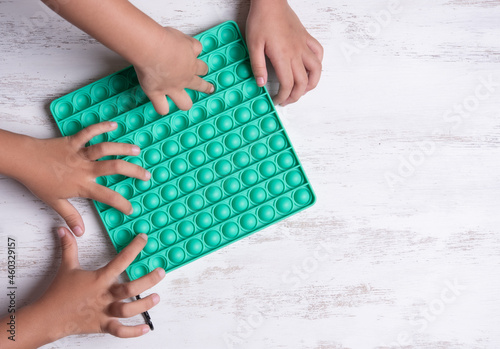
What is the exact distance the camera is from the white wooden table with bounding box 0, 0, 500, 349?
0.64 meters

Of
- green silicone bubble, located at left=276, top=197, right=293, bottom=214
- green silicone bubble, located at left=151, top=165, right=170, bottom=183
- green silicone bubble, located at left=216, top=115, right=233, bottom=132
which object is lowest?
green silicone bubble, located at left=276, top=197, right=293, bottom=214

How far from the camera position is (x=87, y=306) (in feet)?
1.98

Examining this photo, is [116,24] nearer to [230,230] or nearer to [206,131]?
[206,131]

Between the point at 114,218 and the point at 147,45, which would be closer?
the point at 147,45

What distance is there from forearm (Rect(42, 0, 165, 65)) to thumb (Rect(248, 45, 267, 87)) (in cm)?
15

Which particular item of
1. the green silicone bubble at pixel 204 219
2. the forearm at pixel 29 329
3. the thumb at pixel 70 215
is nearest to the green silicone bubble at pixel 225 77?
the green silicone bubble at pixel 204 219

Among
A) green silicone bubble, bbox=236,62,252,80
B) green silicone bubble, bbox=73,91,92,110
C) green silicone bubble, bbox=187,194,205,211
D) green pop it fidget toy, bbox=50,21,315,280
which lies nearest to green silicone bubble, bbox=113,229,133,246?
green pop it fidget toy, bbox=50,21,315,280

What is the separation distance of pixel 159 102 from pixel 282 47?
0.68 ft

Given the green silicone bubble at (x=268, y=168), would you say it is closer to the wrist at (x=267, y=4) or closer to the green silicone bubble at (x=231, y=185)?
the green silicone bubble at (x=231, y=185)

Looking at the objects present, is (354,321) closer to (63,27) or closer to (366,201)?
(366,201)

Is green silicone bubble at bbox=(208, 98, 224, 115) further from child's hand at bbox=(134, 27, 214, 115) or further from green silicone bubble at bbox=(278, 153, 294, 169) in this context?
green silicone bubble at bbox=(278, 153, 294, 169)

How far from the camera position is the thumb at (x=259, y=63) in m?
0.59

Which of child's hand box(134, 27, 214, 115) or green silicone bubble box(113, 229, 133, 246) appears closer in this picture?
child's hand box(134, 27, 214, 115)

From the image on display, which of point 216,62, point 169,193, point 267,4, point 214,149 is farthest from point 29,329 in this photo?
point 267,4
